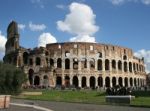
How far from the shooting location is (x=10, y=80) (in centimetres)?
5150

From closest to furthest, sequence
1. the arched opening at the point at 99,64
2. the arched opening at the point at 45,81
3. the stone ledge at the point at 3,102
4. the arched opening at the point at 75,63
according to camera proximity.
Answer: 1. the stone ledge at the point at 3,102
2. the arched opening at the point at 45,81
3. the arched opening at the point at 75,63
4. the arched opening at the point at 99,64

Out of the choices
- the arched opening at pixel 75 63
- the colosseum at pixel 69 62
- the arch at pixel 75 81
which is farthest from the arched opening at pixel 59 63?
the arch at pixel 75 81

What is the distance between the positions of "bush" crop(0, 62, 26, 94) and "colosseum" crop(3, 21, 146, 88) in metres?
29.5

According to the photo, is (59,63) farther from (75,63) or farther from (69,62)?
(75,63)

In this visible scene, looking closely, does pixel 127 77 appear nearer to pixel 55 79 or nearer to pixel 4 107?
pixel 55 79

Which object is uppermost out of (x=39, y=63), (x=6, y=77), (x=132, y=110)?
(x=39, y=63)

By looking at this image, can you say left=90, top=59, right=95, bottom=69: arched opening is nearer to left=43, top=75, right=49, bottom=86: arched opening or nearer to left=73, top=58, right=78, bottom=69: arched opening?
left=73, top=58, right=78, bottom=69: arched opening

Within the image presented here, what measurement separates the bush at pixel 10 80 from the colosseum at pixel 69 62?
2953cm

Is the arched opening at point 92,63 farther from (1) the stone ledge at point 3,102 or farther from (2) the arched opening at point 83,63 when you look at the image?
(1) the stone ledge at point 3,102

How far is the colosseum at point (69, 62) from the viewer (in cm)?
8500

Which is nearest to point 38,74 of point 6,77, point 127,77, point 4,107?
point 127,77

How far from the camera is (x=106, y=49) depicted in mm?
90688

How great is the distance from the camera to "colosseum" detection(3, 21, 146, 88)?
85000 millimetres

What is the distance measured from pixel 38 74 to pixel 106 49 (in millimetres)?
18984
